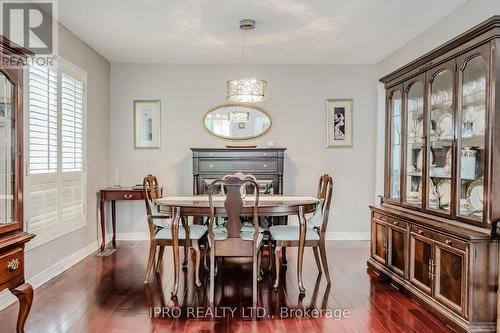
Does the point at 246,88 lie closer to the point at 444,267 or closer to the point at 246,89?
the point at 246,89

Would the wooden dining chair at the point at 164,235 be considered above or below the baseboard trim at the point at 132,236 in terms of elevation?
above

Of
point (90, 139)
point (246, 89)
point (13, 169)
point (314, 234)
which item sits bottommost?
point (314, 234)

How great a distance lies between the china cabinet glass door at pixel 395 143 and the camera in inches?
146

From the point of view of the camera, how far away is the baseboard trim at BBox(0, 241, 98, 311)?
3.02m

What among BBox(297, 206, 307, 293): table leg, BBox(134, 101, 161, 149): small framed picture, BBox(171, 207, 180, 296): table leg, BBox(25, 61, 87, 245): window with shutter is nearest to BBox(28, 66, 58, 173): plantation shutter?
BBox(25, 61, 87, 245): window with shutter

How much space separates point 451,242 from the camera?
2.65 meters

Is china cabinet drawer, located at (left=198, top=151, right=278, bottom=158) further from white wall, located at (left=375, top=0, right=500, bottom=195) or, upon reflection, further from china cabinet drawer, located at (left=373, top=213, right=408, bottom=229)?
china cabinet drawer, located at (left=373, top=213, right=408, bottom=229)

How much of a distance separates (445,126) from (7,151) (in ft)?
10.5

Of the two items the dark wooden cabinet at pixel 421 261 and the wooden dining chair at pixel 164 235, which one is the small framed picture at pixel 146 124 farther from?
the dark wooden cabinet at pixel 421 261

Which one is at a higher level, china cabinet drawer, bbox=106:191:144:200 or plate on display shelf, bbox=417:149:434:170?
plate on display shelf, bbox=417:149:434:170

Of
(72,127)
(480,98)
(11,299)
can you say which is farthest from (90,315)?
(480,98)

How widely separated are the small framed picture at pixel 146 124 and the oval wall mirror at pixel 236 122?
745 mm
